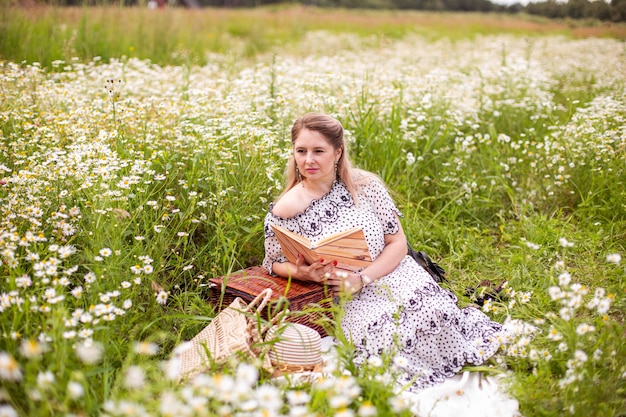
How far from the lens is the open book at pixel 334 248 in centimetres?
303

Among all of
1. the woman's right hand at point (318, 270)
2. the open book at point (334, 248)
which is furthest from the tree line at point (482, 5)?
the woman's right hand at point (318, 270)

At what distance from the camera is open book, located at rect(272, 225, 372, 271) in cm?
303

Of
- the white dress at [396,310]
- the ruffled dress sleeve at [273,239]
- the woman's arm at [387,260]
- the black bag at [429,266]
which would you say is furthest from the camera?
the black bag at [429,266]

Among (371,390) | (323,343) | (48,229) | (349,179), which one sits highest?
(349,179)

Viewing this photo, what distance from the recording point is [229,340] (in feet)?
8.79

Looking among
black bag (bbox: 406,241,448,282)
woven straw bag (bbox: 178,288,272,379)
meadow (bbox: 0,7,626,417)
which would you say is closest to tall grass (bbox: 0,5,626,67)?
meadow (bbox: 0,7,626,417)

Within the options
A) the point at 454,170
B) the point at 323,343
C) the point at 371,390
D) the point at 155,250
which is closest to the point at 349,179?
the point at 323,343

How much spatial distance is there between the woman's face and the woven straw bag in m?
0.70

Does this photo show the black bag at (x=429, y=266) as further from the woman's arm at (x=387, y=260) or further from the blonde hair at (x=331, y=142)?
the blonde hair at (x=331, y=142)

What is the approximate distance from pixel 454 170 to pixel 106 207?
3.14m

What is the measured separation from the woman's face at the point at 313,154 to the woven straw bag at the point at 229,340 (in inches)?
27.5

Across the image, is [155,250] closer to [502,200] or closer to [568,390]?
[568,390]

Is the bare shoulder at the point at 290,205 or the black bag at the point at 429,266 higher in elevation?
the bare shoulder at the point at 290,205

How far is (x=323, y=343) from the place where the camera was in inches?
127
